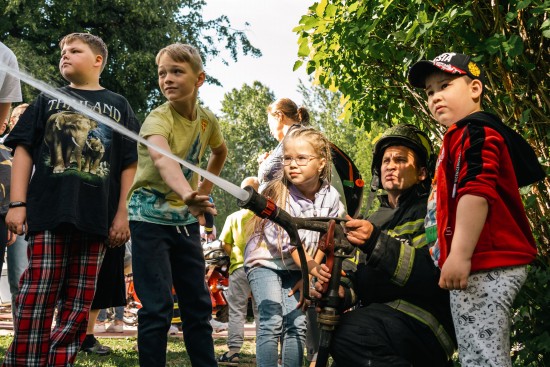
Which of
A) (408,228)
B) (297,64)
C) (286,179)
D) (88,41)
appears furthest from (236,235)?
(408,228)

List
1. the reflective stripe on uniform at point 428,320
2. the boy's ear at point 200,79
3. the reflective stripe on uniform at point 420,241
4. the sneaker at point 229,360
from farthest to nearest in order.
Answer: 1. the sneaker at point 229,360
2. the boy's ear at point 200,79
3. the reflective stripe on uniform at point 420,241
4. the reflective stripe on uniform at point 428,320

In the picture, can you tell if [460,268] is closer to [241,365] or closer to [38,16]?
[241,365]

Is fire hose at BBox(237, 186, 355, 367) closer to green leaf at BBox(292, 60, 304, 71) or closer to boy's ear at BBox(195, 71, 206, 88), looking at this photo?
boy's ear at BBox(195, 71, 206, 88)

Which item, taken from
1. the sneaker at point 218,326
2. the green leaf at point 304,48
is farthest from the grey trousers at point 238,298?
the sneaker at point 218,326

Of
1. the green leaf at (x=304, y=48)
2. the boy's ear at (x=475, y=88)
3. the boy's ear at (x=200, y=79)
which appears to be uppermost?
the green leaf at (x=304, y=48)

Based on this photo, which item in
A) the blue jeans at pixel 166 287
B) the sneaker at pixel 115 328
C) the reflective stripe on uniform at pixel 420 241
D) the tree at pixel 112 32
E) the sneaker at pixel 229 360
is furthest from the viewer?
the tree at pixel 112 32

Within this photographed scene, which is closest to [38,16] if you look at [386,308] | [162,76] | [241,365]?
[241,365]

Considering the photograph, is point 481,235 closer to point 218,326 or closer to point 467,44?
point 467,44

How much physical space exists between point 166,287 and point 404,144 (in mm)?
1415

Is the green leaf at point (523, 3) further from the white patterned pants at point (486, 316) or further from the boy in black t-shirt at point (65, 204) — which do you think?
the boy in black t-shirt at point (65, 204)

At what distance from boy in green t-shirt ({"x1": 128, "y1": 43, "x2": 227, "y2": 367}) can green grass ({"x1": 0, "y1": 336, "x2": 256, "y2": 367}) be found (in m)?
1.98

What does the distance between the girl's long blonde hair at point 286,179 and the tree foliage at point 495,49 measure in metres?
0.63

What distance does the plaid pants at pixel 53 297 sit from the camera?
13.5 ft

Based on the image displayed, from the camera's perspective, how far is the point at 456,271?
3.05 metres
